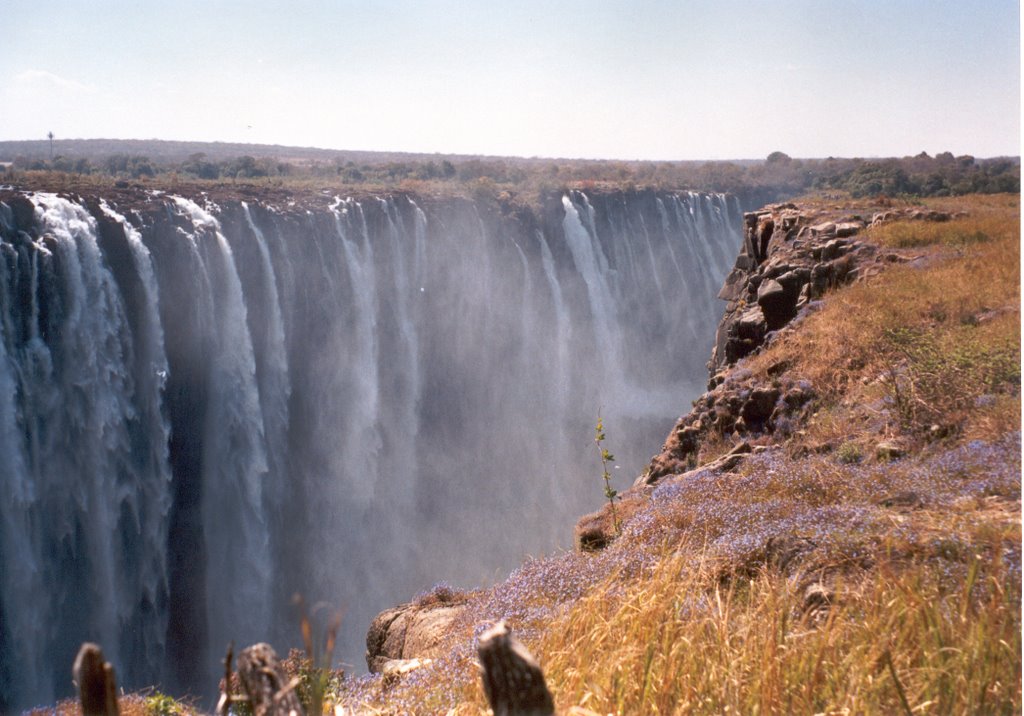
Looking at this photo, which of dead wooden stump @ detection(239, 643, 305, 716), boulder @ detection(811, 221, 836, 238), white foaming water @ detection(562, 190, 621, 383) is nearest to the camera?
dead wooden stump @ detection(239, 643, 305, 716)

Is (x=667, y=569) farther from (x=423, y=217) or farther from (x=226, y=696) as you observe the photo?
(x=423, y=217)

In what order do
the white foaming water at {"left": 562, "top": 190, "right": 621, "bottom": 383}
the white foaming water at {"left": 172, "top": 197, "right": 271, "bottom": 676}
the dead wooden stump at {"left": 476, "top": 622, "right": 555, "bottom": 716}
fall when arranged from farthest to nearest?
the white foaming water at {"left": 562, "top": 190, "right": 621, "bottom": 383} < the white foaming water at {"left": 172, "top": 197, "right": 271, "bottom": 676} < the dead wooden stump at {"left": 476, "top": 622, "right": 555, "bottom": 716}

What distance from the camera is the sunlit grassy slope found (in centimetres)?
264

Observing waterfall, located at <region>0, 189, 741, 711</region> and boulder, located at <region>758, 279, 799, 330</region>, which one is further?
waterfall, located at <region>0, 189, 741, 711</region>

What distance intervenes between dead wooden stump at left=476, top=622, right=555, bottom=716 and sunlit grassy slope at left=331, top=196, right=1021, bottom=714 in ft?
2.59

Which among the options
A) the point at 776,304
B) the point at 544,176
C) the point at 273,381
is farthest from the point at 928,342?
the point at 544,176

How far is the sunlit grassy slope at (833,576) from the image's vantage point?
2.64 metres

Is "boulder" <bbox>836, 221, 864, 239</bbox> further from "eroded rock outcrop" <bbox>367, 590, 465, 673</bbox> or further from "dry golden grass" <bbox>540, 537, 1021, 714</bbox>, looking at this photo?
"dry golden grass" <bbox>540, 537, 1021, 714</bbox>

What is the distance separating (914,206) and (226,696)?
15770 mm

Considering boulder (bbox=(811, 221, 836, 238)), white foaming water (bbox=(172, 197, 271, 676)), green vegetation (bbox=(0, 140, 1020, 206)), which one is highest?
green vegetation (bbox=(0, 140, 1020, 206))

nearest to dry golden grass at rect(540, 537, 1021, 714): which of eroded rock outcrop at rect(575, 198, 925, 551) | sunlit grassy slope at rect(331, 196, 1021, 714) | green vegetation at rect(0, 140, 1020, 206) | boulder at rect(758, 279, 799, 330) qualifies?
sunlit grassy slope at rect(331, 196, 1021, 714)

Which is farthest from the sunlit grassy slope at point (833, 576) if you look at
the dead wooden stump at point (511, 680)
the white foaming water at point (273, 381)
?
the white foaming water at point (273, 381)

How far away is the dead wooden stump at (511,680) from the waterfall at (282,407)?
16.5 m

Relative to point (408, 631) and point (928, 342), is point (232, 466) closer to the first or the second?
point (408, 631)
